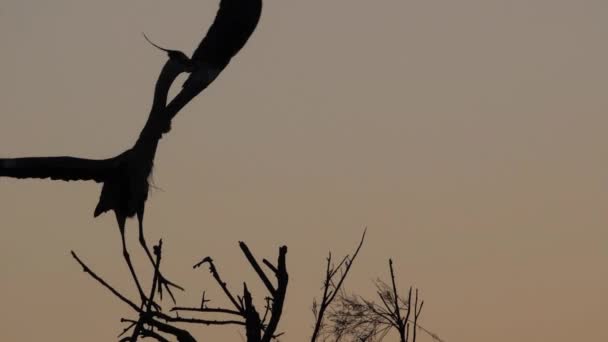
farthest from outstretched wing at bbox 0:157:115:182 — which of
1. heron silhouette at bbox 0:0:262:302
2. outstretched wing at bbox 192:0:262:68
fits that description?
outstretched wing at bbox 192:0:262:68

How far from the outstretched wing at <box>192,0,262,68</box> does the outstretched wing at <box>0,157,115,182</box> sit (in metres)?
1.22

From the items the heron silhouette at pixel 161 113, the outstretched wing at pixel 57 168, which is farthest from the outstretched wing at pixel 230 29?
the outstretched wing at pixel 57 168

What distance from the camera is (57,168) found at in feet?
19.4

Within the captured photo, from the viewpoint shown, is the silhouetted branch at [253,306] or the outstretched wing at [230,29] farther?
the outstretched wing at [230,29]

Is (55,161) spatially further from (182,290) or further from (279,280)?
(279,280)

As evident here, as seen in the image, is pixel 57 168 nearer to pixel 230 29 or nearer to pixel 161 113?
pixel 161 113

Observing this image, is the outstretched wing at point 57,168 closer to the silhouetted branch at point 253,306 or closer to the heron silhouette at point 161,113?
the heron silhouette at point 161,113

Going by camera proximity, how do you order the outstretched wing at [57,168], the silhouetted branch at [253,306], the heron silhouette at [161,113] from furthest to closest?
the outstretched wing at [57,168] → the heron silhouette at [161,113] → the silhouetted branch at [253,306]

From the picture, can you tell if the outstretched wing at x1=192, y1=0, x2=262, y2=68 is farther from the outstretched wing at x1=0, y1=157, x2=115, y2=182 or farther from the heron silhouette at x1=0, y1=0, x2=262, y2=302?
the outstretched wing at x1=0, y1=157, x2=115, y2=182

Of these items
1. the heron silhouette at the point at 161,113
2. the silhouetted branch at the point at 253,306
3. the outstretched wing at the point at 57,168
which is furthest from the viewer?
the outstretched wing at the point at 57,168

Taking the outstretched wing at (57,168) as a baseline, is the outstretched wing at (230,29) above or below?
above

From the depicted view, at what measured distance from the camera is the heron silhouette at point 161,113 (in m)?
5.29

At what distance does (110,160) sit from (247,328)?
2887mm

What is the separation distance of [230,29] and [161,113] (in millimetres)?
621
